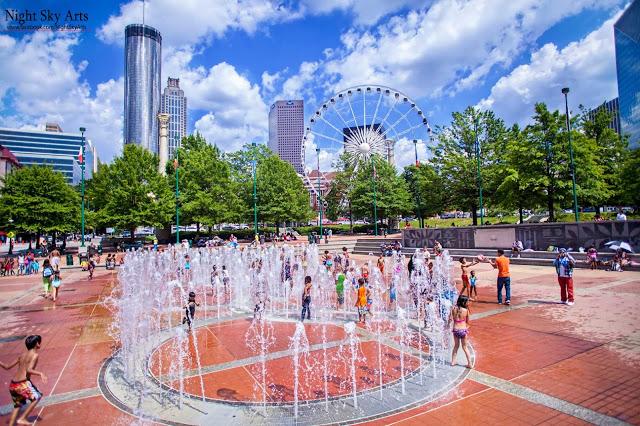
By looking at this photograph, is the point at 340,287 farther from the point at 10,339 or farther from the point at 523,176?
the point at 523,176

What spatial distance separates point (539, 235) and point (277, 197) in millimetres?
32385

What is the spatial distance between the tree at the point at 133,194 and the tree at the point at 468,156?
29.4m

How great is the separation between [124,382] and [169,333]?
3.09 meters

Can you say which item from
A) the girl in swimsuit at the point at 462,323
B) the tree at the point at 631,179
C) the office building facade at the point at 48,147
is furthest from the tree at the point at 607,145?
the office building facade at the point at 48,147

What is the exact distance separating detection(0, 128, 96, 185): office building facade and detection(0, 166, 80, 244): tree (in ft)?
296

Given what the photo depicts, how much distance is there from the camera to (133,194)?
38.4 meters

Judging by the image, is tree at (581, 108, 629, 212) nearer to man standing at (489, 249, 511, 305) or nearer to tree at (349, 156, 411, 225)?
tree at (349, 156, 411, 225)

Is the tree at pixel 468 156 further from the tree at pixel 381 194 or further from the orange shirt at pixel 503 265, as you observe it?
the orange shirt at pixel 503 265

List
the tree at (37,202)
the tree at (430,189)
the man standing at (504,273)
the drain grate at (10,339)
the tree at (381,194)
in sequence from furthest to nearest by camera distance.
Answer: the tree at (381,194)
the tree at (430,189)
the tree at (37,202)
the man standing at (504,273)
the drain grate at (10,339)

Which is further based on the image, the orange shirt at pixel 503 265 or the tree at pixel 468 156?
the tree at pixel 468 156

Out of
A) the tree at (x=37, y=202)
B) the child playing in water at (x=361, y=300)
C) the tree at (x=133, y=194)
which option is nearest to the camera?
the child playing in water at (x=361, y=300)

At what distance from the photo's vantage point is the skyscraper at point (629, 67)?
2874 inches

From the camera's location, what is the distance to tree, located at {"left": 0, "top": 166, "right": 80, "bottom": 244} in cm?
3562

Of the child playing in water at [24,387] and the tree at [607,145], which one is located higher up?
the tree at [607,145]
